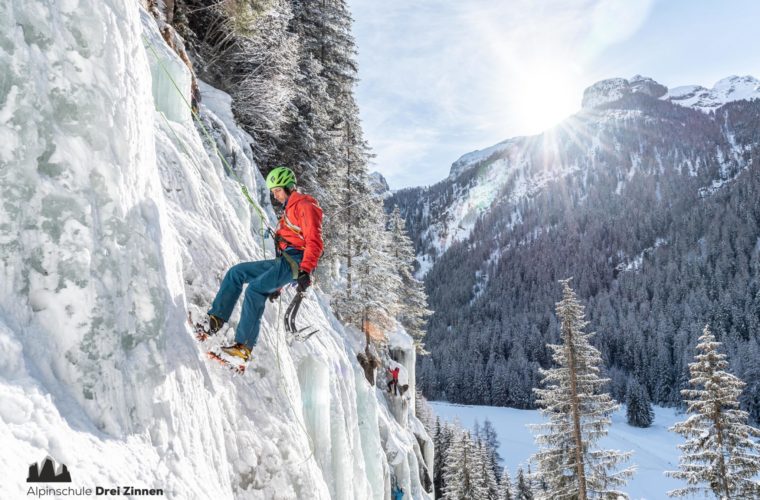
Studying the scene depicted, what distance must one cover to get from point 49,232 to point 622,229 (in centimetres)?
19274

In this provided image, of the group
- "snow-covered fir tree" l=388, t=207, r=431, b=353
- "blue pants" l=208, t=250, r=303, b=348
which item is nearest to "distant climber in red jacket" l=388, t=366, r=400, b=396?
"snow-covered fir tree" l=388, t=207, r=431, b=353

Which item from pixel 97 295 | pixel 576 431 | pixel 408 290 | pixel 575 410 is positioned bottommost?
pixel 576 431

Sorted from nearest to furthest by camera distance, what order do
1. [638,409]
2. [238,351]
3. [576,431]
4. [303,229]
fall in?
[238,351] < [303,229] < [576,431] < [638,409]

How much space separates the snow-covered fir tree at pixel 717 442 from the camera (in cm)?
1570

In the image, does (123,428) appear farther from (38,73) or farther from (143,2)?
(143,2)

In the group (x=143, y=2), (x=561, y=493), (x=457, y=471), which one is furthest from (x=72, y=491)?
(x=457, y=471)

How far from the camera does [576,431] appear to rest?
1722 centimetres

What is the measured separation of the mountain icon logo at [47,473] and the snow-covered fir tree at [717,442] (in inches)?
706

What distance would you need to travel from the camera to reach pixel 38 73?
291 cm

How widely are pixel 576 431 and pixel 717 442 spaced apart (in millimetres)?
4538

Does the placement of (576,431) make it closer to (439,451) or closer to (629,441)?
(439,451)

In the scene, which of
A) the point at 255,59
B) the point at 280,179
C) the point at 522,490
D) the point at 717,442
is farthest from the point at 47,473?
the point at 522,490

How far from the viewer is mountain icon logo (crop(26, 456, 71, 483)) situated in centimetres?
194

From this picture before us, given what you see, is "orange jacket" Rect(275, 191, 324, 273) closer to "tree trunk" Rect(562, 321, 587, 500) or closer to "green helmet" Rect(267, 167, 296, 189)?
"green helmet" Rect(267, 167, 296, 189)
